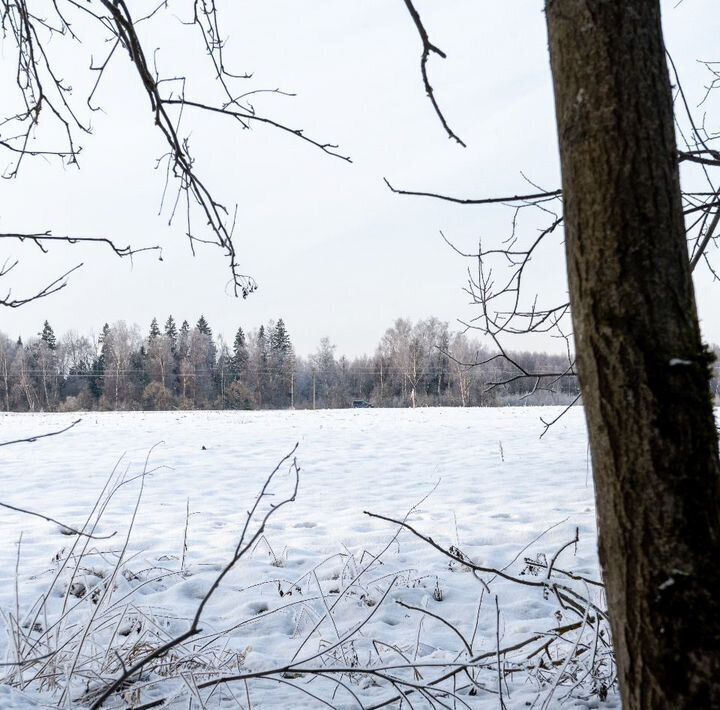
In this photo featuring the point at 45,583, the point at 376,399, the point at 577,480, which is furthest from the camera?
the point at 376,399

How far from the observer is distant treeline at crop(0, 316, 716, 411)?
46.6m

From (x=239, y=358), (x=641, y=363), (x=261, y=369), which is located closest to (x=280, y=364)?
(x=261, y=369)

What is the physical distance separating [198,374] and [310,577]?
52.0 metres

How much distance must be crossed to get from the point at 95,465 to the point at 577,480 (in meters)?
6.24

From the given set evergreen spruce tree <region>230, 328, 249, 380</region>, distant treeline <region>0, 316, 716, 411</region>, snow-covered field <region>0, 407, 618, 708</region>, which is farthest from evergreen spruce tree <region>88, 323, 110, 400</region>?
snow-covered field <region>0, 407, 618, 708</region>

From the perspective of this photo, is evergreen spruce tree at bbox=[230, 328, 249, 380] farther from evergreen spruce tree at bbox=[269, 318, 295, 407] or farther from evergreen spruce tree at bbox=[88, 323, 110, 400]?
evergreen spruce tree at bbox=[88, 323, 110, 400]

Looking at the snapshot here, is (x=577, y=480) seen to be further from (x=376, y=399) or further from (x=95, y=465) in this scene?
(x=376, y=399)

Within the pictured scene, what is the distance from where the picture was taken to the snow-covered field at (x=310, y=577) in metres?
1.97

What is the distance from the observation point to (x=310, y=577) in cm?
348

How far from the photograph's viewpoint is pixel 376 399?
153ft

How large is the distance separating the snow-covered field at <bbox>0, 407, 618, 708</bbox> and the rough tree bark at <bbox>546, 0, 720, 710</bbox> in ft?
2.68

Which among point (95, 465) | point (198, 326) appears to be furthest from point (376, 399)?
point (95, 465)

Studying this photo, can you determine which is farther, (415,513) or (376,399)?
(376,399)

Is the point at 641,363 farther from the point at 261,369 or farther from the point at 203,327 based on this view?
the point at 203,327
